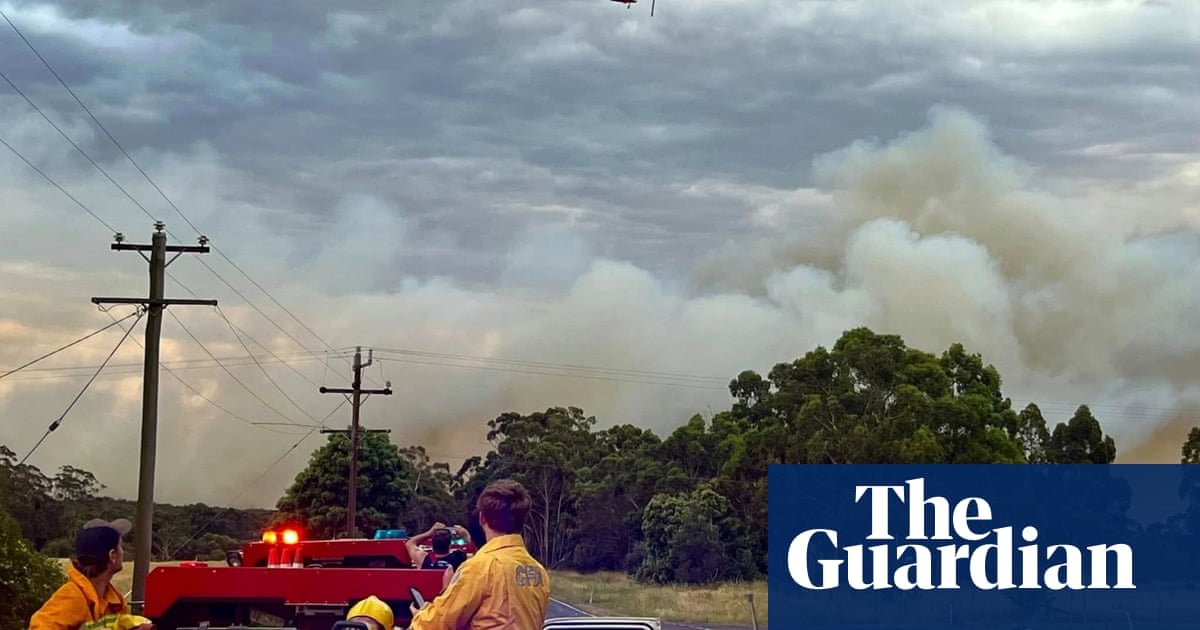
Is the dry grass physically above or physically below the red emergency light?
below

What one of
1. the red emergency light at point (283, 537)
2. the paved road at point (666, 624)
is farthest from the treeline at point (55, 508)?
the red emergency light at point (283, 537)

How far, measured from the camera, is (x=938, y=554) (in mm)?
59719

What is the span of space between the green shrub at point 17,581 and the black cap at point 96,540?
2921 centimetres

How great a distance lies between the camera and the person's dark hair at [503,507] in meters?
6.80

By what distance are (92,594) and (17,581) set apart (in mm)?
30037

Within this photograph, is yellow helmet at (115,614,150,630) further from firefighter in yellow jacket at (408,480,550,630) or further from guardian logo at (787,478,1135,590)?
guardian logo at (787,478,1135,590)

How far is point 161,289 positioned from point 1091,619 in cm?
3619

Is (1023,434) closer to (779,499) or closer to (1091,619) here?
(779,499)

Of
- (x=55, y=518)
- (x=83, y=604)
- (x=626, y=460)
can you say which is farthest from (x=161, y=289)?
(x=626, y=460)

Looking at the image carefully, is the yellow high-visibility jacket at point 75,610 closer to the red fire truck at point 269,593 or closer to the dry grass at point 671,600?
the red fire truck at point 269,593

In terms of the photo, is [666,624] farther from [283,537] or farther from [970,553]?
[283,537]

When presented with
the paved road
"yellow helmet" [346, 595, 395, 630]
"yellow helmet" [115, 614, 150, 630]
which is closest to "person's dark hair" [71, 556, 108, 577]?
"yellow helmet" [115, 614, 150, 630]

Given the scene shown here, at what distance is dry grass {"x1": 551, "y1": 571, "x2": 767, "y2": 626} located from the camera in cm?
6519

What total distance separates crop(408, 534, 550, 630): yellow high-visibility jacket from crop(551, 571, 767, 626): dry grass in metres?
51.6
